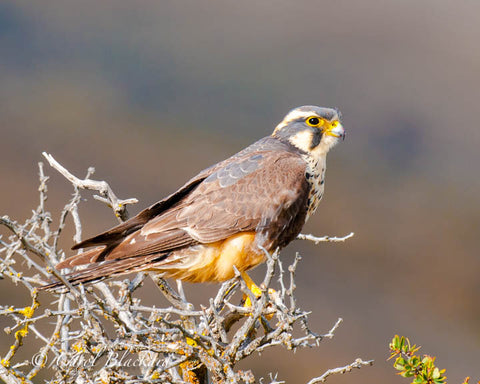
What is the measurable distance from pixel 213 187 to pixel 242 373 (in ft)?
3.28

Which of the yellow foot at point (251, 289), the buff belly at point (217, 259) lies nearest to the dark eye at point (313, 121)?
the buff belly at point (217, 259)

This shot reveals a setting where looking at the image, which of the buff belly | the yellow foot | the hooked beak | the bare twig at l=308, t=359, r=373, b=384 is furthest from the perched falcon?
the bare twig at l=308, t=359, r=373, b=384

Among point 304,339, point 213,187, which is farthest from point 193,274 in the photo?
point 304,339

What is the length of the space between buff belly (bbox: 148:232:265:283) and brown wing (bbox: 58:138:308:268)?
48 mm

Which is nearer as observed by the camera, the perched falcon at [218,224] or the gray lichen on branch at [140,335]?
the gray lichen on branch at [140,335]

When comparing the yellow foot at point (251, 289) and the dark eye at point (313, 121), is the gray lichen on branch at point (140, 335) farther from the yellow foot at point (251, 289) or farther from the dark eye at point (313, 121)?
the dark eye at point (313, 121)

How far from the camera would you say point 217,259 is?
2971 mm

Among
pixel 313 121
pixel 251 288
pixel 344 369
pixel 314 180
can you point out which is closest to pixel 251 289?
pixel 251 288

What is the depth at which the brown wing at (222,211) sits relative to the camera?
286 centimetres

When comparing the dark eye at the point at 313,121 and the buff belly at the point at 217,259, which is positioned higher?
the dark eye at the point at 313,121

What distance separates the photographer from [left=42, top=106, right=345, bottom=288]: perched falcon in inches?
112

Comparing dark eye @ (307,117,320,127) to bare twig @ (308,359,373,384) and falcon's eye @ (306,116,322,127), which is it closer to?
falcon's eye @ (306,116,322,127)

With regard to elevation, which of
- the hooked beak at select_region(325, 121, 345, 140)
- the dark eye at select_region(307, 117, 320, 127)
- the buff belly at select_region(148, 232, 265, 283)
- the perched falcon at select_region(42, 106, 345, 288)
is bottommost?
the buff belly at select_region(148, 232, 265, 283)

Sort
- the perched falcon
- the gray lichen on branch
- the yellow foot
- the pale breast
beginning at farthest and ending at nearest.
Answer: the pale breast < the yellow foot < the perched falcon < the gray lichen on branch
